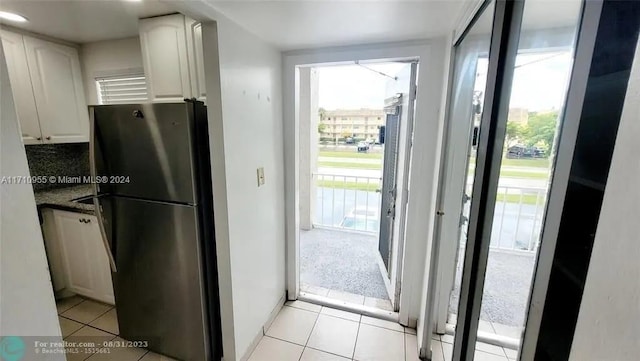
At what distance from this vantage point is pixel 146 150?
1444 mm

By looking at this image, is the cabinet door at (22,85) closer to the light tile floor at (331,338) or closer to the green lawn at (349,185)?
the light tile floor at (331,338)

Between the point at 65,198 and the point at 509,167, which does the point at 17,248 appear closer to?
the point at 509,167

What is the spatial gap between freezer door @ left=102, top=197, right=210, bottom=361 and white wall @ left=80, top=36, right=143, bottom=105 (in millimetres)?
1293

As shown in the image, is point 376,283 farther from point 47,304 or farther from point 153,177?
point 47,304

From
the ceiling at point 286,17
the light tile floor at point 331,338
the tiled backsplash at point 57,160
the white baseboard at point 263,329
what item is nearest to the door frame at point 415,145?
the ceiling at point 286,17

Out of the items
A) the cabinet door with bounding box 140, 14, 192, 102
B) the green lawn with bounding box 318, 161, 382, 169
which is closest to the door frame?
the cabinet door with bounding box 140, 14, 192, 102

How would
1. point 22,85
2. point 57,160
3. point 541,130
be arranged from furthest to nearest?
point 57,160
point 22,85
point 541,130

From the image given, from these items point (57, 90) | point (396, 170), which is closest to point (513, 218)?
point (396, 170)

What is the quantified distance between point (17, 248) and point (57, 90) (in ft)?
7.81

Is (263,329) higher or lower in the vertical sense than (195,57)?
lower

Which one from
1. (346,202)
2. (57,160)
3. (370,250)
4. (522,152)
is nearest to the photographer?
(522,152)

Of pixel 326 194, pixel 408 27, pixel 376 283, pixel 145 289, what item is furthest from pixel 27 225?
pixel 326 194

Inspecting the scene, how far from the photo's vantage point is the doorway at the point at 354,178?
2163 mm

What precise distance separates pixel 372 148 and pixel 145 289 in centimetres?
278
